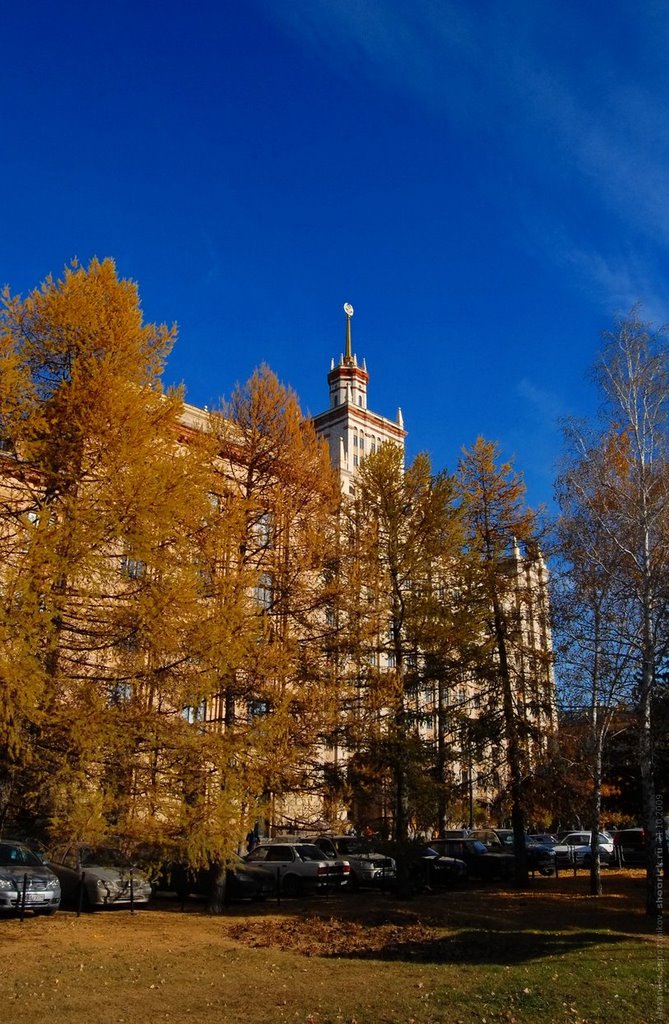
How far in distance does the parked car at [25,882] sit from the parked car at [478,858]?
1361 cm

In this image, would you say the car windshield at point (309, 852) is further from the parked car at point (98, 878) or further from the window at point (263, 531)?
the window at point (263, 531)

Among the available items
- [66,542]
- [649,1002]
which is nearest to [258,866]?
[66,542]

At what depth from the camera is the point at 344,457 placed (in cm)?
8481

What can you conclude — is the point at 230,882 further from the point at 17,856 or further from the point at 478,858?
the point at 478,858

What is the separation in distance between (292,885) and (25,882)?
332 inches

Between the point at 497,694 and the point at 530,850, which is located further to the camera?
the point at 530,850

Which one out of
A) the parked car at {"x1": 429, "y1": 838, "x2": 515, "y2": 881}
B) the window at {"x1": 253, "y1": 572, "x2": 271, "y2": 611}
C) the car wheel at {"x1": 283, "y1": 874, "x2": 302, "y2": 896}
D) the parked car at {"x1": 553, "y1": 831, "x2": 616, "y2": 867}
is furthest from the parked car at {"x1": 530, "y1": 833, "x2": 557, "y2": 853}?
the window at {"x1": 253, "y1": 572, "x2": 271, "y2": 611}

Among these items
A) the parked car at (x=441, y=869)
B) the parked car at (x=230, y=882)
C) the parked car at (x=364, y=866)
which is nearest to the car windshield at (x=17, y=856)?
the parked car at (x=230, y=882)

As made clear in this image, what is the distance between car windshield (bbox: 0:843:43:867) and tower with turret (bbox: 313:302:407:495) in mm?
65453

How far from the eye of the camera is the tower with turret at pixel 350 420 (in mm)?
86125

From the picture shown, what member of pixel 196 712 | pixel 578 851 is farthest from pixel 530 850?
pixel 196 712

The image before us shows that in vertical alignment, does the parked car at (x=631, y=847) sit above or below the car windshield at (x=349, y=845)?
below

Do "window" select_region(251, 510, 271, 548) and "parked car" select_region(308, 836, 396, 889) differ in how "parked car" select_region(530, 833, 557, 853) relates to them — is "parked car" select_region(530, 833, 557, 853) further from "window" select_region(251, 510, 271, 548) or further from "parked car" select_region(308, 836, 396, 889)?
"window" select_region(251, 510, 271, 548)

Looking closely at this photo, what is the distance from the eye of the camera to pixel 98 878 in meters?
15.6
